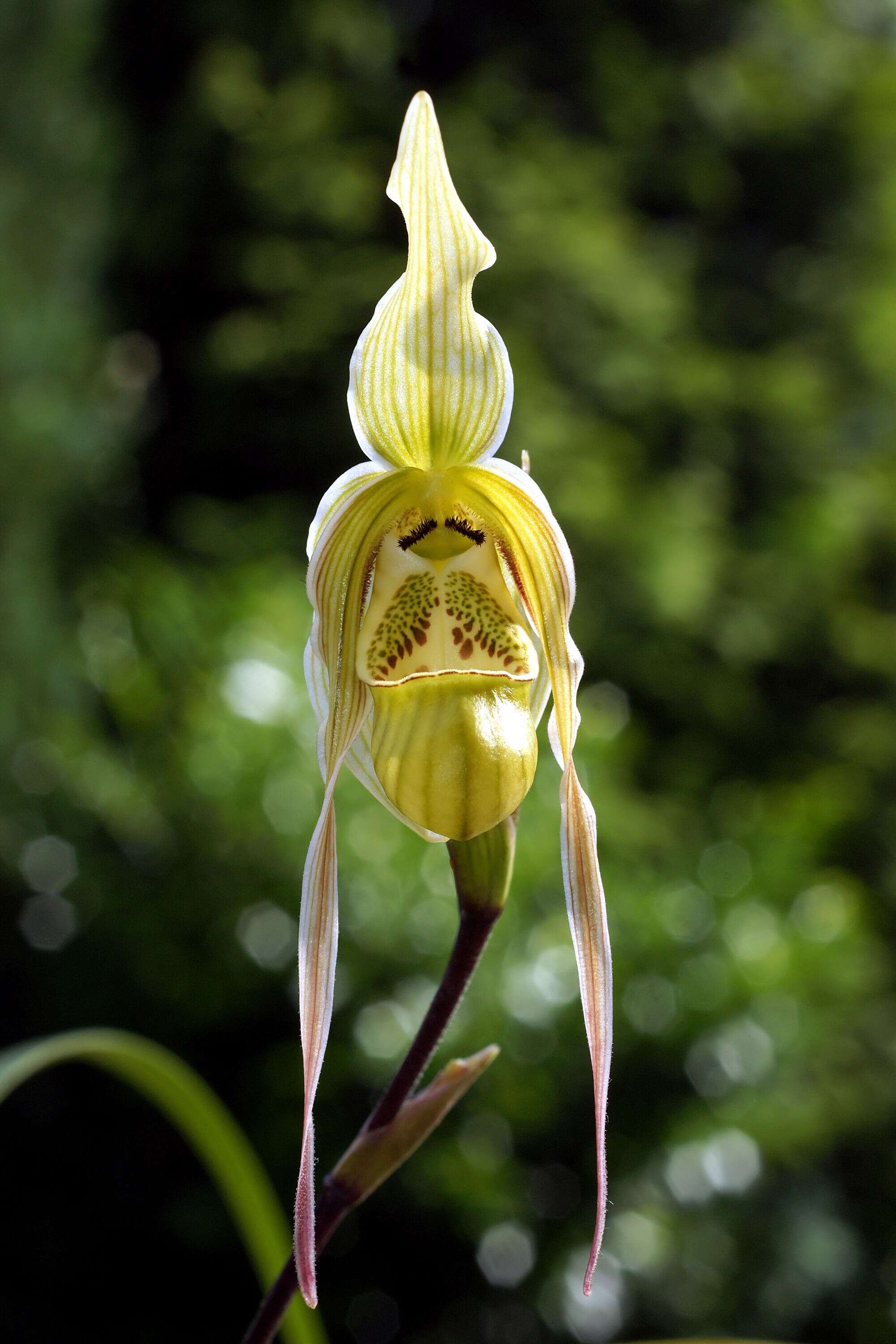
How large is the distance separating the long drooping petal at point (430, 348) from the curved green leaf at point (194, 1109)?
35 cm

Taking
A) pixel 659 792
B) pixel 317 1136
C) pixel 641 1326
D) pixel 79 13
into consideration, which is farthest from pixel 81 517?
pixel 641 1326

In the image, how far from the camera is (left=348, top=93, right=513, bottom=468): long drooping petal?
0.44m

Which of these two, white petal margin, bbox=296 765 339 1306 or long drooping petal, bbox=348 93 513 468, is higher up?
long drooping petal, bbox=348 93 513 468

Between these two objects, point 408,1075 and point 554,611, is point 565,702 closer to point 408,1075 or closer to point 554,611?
point 554,611

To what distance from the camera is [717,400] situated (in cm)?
274

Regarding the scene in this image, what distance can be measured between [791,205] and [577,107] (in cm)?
65

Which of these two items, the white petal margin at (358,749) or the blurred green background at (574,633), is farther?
the blurred green background at (574,633)

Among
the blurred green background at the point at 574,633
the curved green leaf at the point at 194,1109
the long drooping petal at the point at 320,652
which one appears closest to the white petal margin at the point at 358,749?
the long drooping petal at the point at 320,652

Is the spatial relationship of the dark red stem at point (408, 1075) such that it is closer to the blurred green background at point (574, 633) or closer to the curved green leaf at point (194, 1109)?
the curved green leaf at point (194, 1109)

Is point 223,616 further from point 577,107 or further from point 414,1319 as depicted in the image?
point 577,107

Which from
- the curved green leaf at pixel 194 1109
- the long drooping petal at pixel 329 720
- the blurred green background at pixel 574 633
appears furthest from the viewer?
the blurred green background at pixel 574 633

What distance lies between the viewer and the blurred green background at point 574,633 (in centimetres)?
133

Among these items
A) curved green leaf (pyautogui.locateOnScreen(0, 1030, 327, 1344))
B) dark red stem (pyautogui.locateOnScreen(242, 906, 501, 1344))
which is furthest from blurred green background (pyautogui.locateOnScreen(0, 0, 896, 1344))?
dark red stem (pyautogui.locateOnScreen(242, 906, 501, 1344))

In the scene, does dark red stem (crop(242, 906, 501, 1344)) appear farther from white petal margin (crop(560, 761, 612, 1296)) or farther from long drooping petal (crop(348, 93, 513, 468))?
long drooping petal (crop(348, 93, 513, 468))
